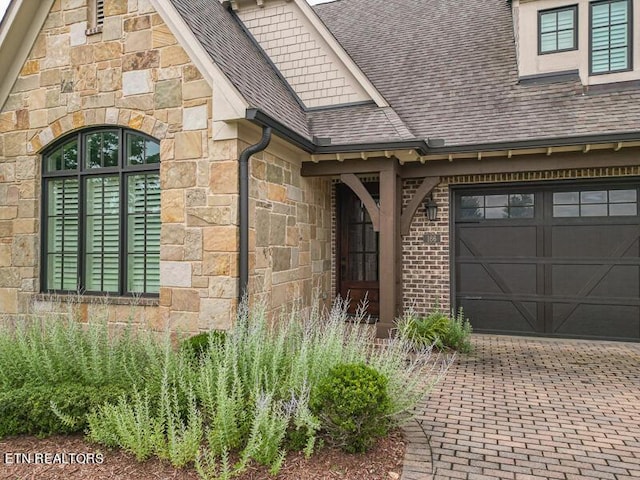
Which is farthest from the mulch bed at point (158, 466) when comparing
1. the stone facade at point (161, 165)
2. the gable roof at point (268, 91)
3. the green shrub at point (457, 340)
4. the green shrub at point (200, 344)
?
the gable roof at point (268, 91)

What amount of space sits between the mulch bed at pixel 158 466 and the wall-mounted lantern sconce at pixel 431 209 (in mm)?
4766

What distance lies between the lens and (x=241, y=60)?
6500mm

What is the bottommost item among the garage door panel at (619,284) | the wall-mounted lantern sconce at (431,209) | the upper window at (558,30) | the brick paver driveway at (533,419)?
the brick paver driveway at (533,419)

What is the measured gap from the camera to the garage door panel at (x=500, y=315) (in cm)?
719

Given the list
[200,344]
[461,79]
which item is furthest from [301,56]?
[200,344]

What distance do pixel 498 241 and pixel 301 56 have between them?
4487 millimetres

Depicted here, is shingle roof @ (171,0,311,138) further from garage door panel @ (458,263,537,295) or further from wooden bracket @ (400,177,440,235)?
garage door panel @ (458,263,537,295)

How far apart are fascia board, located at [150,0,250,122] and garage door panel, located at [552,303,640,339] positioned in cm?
561

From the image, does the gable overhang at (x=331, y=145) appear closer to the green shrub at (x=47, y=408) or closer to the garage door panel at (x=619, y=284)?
the green shrub at (x=47, y=408)

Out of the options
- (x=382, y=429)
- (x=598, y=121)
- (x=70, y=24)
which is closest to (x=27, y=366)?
(x=382, y=429)

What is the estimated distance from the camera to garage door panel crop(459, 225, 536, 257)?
23.6ft

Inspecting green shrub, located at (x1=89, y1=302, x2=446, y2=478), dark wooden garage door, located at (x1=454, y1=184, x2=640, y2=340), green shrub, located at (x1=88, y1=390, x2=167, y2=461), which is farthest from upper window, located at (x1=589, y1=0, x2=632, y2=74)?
green shrub, located at (x1=88, y1=390, x2=167, y2=461)

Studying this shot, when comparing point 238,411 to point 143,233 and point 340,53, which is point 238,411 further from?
point 340,53

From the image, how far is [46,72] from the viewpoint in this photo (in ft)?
20.7
